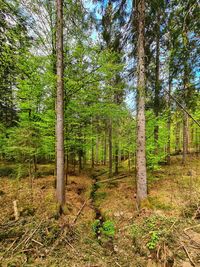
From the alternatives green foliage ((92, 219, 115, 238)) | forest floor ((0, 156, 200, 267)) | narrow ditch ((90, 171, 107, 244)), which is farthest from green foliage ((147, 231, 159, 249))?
narrow ditch ((90, 171, 107, 244))

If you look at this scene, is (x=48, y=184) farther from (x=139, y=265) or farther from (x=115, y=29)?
(x=115, y=29)

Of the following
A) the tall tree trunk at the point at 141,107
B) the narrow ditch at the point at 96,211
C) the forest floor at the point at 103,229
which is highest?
the tall tree trunk at the point at 141,107

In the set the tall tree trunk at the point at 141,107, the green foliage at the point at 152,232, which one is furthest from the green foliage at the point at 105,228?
the tall tree trunk at the point at 141,107

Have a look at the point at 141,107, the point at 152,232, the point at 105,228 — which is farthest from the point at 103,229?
the point at 141,107

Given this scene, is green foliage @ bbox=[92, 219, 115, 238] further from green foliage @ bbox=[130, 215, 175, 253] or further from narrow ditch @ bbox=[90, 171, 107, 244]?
green foliage @ bbox=[130, 215, 175, 253]

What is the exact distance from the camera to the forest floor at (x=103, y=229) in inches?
164

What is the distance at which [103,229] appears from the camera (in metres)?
6.05

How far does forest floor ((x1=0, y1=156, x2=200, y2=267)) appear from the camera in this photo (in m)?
4.16

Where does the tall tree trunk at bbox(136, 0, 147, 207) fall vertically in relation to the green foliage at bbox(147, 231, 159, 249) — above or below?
Result: above

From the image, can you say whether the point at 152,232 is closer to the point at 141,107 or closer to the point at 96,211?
the point at 96,211

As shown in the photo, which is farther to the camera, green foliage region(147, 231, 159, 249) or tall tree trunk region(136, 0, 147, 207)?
tall tree trunk region(136, 0, 147, 207)

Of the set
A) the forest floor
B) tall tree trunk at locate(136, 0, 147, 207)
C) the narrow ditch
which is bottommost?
the narrow ditch

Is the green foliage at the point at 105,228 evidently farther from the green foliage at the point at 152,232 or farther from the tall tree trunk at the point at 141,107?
the tall tree trunk at the point at 141,107

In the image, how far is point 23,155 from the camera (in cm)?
866
